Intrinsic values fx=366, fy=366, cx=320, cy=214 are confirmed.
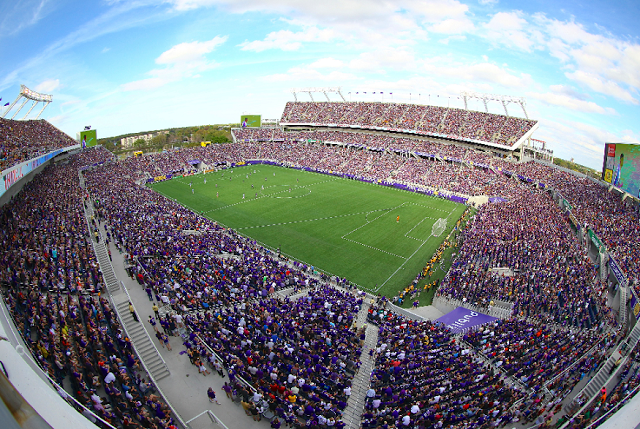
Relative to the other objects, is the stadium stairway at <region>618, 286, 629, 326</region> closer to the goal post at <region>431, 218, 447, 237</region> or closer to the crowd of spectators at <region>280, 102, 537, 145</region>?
the goal post at <region>431, 218, 447, 237</region>

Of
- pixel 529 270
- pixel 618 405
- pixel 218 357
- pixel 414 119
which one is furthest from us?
pixel 414 119

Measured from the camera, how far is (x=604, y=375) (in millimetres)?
14570

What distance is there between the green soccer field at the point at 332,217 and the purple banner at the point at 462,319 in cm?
474

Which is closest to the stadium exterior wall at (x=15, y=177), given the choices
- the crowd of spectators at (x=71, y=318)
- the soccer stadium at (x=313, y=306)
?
the soccer stadium at (x=313, y=306)

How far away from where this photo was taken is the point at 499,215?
3469cm

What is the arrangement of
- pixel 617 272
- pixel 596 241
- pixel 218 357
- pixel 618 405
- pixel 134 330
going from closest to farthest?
pixel 618 405 → pixel 218 357 → pixel 134 330 → pixel 617 272 → pixel 596 241

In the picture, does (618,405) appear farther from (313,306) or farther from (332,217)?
(332,217)

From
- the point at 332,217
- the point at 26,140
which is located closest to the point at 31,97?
the point at 26,140

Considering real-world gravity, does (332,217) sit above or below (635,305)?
above

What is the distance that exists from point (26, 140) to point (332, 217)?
1347 inches

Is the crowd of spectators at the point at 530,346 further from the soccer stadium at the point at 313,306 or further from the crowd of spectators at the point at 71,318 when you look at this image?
the crowd of spectators at the point at 71,318

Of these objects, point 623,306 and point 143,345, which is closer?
point 143,345

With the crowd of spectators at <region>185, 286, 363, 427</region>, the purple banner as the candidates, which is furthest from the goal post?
the crowd of spectators at <region>185, 286, 363, 427</region>

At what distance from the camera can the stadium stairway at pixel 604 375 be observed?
12.9 metres
